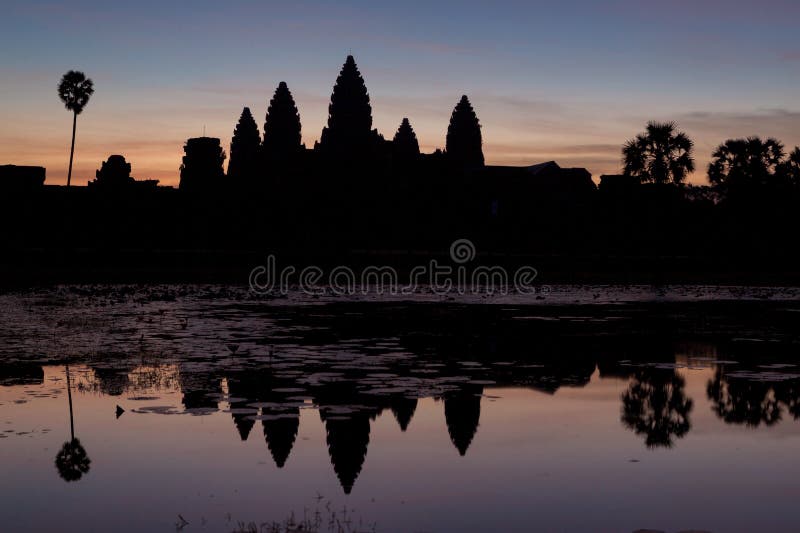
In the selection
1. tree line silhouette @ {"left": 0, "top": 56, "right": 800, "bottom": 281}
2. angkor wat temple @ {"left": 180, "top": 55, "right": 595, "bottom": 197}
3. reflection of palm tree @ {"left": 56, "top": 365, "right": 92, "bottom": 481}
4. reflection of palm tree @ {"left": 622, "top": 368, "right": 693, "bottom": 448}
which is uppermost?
angkor wat temple @ {"left": 180, "top": 55, "right": 595, "bottom": 197}

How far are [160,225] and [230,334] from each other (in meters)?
64.2

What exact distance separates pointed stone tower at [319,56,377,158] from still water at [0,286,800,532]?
9249cm

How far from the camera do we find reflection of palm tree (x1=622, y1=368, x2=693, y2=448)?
11.0 m

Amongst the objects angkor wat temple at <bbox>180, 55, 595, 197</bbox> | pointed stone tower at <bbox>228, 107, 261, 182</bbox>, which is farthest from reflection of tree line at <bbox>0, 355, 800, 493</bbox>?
Answer: pointed stone tower at <bbox>228, 107, 261, 182</bbox>

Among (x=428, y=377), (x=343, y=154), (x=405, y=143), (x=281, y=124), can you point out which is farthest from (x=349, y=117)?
(x=428, y=377)

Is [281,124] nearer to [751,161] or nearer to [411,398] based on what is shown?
[751,161]

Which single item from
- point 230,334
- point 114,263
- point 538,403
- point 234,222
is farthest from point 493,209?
point 538,403

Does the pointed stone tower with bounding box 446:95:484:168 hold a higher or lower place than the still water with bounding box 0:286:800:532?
higher

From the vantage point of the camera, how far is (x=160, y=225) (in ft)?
270

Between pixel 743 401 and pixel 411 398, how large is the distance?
4.59 meters

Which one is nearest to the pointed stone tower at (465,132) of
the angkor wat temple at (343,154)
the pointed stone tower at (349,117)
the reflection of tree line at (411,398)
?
the angkor wat temple at (343,154)

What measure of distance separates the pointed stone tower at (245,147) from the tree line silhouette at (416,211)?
11446 mm

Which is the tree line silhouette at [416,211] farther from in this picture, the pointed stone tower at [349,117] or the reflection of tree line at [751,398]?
the reflection of tree line at [751,398]

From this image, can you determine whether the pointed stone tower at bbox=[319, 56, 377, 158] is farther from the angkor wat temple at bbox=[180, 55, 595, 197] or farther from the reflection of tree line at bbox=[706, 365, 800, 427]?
the reflection of tree line at bbox=[706, 365, 800, 427]
